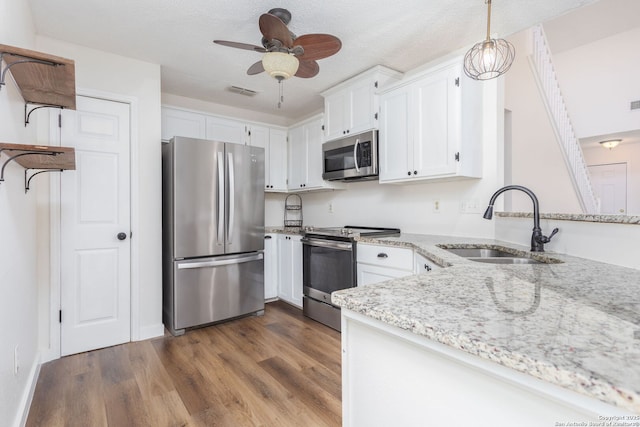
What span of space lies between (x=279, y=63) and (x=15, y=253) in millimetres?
1808

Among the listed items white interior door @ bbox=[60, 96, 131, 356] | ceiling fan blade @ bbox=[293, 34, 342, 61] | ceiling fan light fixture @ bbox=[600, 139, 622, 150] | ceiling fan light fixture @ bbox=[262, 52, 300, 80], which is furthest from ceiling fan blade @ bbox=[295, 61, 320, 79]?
ceiling fan light fixture @ bbox=[600, 139, 622, 150]

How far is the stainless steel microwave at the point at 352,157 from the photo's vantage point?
2.96m

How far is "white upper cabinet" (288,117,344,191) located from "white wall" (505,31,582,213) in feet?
7.60

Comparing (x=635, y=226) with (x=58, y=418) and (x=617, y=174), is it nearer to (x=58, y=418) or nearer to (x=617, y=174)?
(x=58, y=418)

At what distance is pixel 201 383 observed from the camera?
2.04 metres

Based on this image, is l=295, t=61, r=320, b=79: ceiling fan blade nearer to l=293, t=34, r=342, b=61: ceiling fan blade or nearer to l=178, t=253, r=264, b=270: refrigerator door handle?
l=293, t=34, r=342, b=61: ceiling fan blade

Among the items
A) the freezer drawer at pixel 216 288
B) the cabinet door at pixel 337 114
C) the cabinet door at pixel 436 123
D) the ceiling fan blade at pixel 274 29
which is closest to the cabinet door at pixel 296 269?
the freezer drawer at pixel 216 288

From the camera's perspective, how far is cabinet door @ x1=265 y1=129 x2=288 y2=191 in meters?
4.09

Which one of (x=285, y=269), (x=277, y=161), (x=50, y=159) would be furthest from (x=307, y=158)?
(x=50, y=159)

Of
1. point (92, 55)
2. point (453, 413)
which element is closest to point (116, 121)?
point (92, 55)

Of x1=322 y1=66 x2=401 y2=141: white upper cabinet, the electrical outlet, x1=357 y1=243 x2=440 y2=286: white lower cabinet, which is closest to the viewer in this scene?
the electrical outlet

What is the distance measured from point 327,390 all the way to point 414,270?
1033 mm

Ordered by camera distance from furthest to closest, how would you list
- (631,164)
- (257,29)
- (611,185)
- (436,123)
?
(611,185) < (631,164) < (436,123) < (257,29)

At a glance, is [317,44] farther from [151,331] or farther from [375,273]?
[151,331]
